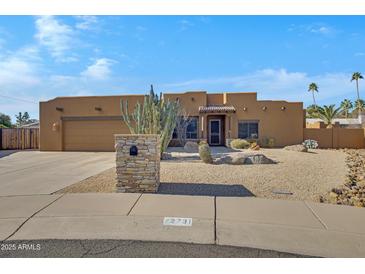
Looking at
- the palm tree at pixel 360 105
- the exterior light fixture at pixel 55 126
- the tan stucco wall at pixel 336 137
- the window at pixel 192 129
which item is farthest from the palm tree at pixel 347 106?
the exterior light fixture at pixel 55 126

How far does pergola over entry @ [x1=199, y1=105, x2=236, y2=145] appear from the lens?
2062 cm

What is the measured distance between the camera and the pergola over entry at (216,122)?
67.7ft

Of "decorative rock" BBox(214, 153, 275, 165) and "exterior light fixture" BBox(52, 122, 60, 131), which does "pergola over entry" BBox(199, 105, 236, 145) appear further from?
"exterior light fixture" BBox(52, 122, 60, 131)

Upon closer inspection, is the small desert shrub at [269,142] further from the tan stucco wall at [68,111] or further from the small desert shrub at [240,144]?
the tan stucco wall at [68,111]

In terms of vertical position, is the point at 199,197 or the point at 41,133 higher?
the point at 41,133

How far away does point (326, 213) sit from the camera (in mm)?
5234

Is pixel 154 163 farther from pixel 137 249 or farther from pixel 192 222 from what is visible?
pixel 137 249

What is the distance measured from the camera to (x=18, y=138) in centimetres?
2409

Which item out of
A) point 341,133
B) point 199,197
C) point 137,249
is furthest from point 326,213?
point 341,133

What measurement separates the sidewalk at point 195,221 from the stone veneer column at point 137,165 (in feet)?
1.84

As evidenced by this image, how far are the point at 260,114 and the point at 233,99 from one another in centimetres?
245

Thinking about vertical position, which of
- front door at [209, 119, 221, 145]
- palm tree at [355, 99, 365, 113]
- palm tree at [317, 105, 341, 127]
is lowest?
front door at [209, 119, 221, 145]

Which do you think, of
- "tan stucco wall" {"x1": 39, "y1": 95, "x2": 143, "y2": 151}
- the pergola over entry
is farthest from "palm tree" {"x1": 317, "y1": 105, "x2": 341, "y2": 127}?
"tan stucco wall" {"x1": 39, "y1": 95, "x2": 143, "y2": 151}

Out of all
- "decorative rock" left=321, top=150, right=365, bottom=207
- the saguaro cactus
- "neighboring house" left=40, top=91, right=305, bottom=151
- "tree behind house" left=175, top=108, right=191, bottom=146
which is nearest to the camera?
"decorative rock" left=321, top=150, right=365, bottom=207
